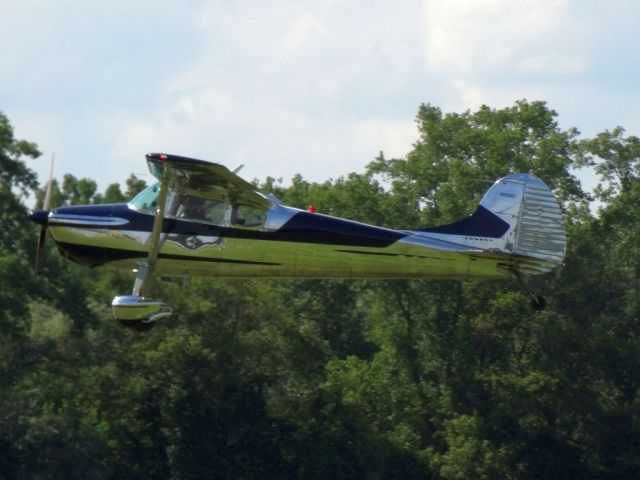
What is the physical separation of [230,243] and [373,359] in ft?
73.0

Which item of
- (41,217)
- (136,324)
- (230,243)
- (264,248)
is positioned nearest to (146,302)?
(136,324)

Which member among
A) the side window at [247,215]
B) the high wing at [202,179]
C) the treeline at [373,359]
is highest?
the high wing at [202,179]

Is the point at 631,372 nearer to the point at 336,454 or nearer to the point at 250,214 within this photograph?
the point at 336,454

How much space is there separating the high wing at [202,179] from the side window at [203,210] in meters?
0.08

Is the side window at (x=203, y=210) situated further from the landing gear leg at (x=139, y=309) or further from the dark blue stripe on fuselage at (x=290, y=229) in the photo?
the landing gear leg at (x=139, y=309)

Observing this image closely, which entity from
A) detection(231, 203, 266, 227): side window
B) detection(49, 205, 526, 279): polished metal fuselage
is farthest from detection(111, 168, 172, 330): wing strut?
detection(231, 203, 266, 227): side window

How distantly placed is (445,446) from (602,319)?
17.0 feet

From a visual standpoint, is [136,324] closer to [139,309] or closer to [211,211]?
[139,309]

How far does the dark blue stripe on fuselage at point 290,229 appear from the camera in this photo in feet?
60.3

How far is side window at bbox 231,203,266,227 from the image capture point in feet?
60.4

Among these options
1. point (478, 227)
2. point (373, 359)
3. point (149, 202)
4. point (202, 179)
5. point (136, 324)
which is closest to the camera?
point (202, 179)

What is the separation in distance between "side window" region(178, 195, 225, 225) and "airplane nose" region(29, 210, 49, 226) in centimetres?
170

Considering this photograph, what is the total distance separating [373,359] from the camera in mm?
40281

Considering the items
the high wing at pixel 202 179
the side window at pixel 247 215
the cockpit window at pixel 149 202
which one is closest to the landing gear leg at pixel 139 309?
the cockpit window at pixel 149 202
